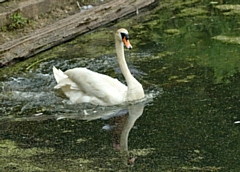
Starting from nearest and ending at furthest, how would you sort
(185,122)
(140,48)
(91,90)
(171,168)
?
(171,168), (185,122), (91,90), (140,48)

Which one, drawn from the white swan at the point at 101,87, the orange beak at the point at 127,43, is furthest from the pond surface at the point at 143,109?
the orange beak at the point at 127,43

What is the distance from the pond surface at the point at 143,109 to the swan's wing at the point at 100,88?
0.10m

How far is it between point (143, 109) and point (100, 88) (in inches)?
18.7

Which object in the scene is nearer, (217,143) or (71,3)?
(217,143)

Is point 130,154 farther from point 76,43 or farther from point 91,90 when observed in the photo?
point 76,43

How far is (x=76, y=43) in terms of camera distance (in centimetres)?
905

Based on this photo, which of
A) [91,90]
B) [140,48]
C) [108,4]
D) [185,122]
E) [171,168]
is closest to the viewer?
[171,168]

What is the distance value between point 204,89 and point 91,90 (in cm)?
109

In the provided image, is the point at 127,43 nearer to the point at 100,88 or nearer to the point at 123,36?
the point at 123,36

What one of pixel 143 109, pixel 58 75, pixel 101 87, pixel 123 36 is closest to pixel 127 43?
pixel 123 36

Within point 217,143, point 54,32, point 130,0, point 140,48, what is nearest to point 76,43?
point 54,32

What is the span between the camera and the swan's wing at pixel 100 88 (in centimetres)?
684

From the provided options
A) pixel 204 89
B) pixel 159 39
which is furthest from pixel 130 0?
pixel 204 89

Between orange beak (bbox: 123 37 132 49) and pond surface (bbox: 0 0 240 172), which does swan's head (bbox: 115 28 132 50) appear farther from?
pond surface (bbox: 0 0 240 172)
